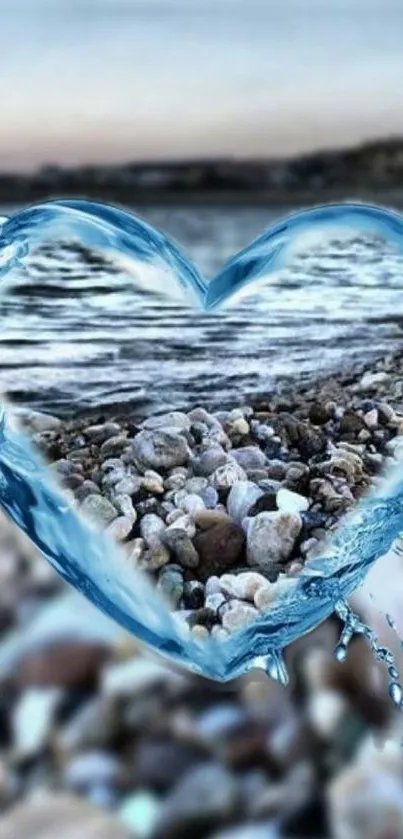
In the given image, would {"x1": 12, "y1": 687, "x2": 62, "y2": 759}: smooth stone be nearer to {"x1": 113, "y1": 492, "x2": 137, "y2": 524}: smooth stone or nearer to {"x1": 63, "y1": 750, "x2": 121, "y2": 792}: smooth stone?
{"x1": 63, "y1": 750, "x2": 121, "y2": 792}: smooth stone

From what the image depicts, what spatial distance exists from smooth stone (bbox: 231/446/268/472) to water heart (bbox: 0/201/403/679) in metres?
0.07

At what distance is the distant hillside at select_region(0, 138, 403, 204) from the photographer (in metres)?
0.78

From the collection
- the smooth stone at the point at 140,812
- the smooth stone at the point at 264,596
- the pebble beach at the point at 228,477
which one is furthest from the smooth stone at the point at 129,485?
the smooth stone at the point at 140,812

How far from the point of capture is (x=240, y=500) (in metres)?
0.76

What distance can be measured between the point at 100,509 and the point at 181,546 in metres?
0.06

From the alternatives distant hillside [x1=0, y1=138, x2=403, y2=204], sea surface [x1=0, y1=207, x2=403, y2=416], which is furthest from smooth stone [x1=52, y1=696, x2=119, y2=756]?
distant hillside [x1=0, y1=138, x2=403, y2=204]

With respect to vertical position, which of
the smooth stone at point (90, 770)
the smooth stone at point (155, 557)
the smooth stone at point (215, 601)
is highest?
the smooth stone at point (155, 557)

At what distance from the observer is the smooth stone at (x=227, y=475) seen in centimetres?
76

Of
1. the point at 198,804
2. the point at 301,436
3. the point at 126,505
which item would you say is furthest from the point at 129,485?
the point at 198,804

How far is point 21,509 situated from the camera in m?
0.78

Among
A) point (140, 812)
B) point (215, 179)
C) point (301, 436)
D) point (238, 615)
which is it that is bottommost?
point (140, 812)

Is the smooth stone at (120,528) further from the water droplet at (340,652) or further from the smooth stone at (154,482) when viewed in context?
the water droplet at (340,652)

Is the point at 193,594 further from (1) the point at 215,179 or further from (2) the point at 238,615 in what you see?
(1) the point at 215,179

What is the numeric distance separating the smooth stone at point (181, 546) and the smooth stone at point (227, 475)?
0.04m
